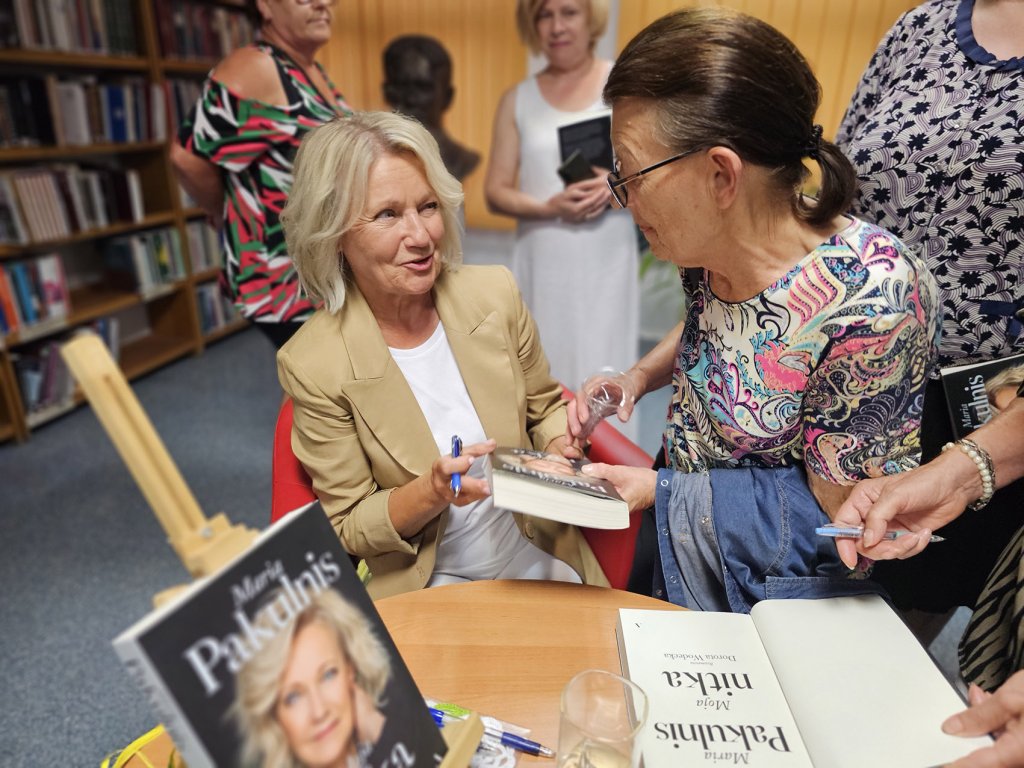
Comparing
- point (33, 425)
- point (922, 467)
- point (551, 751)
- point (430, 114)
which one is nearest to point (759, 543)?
point (922, 467)

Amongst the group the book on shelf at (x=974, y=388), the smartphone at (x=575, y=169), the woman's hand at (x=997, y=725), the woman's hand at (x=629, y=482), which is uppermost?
the smartphone at (x=575, y=169)

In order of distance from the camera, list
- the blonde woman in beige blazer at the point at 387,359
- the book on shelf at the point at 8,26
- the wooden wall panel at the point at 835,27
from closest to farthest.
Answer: the blonde woman in beige blazer at the point at 387,359
the book on shelf at the point at 8,26
the wooden wall panel at the point at 835,27

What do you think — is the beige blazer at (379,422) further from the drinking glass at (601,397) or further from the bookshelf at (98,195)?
the bookshelf at (98,195)

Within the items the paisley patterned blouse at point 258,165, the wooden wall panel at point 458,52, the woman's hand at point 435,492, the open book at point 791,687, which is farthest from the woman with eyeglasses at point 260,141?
the wooden wall panel at point 458,52

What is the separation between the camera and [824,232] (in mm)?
1077

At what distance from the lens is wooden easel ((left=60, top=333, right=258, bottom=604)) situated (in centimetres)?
52

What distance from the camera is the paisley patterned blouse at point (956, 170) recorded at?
47.0 inches

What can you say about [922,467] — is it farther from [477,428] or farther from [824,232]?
[477,428]

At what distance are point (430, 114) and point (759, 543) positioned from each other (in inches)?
92.2

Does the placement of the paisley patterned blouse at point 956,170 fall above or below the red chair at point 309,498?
above

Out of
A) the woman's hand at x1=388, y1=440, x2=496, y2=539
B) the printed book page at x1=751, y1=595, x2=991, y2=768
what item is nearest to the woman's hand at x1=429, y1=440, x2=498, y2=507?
the woman's hand at x1=388, y1=440, x2=496, y2=539

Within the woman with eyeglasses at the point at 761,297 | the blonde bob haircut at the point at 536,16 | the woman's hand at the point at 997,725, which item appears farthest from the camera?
the blonde bob haircut at the point at 536,16

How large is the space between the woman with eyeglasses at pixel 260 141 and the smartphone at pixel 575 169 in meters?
0.79

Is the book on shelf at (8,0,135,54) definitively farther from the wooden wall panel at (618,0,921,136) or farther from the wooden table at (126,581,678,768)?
the wooden table at (126,581,678,768)
